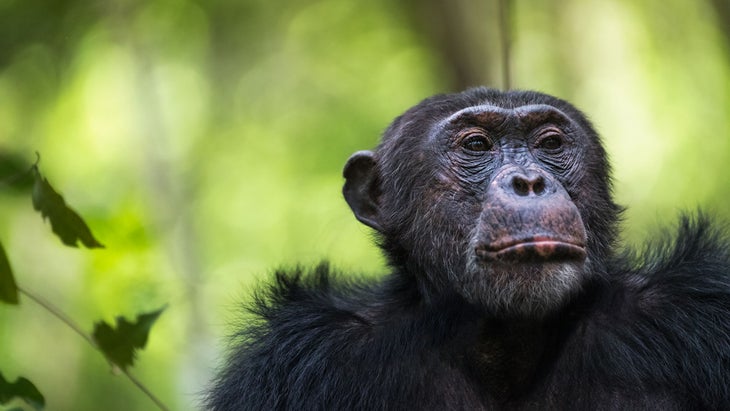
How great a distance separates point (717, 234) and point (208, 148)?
983 centimetres

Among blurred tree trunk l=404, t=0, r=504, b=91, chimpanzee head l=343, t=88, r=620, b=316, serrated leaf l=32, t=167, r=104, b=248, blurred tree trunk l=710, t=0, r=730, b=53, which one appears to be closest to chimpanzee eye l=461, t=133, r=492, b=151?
chimpanzee head l=343, t=88, r=620, b=316

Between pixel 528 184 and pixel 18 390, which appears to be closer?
pixel 18 390

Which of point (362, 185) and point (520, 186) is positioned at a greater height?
point (362, 185)

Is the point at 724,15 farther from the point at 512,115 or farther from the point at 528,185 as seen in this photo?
the point at 528,185

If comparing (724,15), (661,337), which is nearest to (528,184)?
(661,337)

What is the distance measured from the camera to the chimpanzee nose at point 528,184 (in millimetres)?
→ 4551

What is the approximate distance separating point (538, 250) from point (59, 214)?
1.98m

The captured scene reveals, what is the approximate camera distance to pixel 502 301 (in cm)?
455

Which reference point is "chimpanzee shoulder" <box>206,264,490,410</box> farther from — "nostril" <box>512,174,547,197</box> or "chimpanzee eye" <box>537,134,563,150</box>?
"chimpanzee eye" <box>537,134,563,150</box>

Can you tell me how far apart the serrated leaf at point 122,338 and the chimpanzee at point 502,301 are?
0.72m

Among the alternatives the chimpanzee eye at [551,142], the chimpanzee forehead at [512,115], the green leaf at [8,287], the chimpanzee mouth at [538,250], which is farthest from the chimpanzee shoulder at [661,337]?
the green leaf at [8,287]

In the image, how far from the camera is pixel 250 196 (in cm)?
1443

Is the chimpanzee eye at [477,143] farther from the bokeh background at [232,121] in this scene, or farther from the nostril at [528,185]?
the bokeh background at [232,121]

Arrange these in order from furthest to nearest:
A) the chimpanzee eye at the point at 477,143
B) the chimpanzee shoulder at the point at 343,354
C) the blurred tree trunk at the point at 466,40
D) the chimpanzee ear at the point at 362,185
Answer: the blurred tree trunk at the point at 466,40, the chimpanzee ear at the point at 362,185, the chimpanzee eye at the point at 477,143, the chimpanzee shoulder at the point at 343,354
